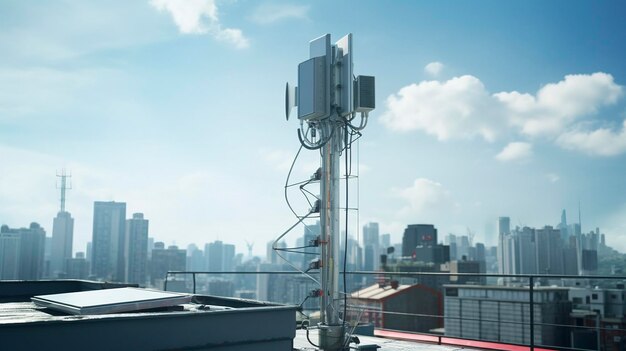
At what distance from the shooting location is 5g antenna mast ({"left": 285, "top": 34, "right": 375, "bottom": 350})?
22.4ft

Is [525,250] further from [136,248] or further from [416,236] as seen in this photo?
[136,248]

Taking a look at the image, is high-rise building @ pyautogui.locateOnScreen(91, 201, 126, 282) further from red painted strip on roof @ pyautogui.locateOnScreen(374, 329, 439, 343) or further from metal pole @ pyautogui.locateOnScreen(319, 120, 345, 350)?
metal pole @ pyautogui.locateOnScreen(319, 120, 345, 350)

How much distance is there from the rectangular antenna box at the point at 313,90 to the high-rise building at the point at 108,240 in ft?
282

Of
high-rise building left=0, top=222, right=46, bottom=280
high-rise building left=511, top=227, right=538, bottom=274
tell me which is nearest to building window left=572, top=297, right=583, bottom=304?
high-rise building left=511, top=227, right=538, bottom=274

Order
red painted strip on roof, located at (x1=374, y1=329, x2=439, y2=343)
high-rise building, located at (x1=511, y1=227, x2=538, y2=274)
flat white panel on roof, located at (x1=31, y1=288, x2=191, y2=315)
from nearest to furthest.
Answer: flat white panel on roof, located at (x1=31, y1=288, x2=191, y2=315)
red painted strip on roof, located at (x1=374, y1=329, x2=439, y2=343)
high-rise building, located at (x1=511, y1=227, x2=538, y2=274)

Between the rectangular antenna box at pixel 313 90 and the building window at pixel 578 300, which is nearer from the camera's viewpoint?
the rectangular antenna box at pixel 313 90

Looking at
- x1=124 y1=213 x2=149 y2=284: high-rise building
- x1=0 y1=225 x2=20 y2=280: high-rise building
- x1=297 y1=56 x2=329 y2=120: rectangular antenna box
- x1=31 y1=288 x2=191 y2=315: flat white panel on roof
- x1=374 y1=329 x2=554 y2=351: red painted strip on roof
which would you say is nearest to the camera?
x1=31 y1=288 x2=191 y2=315: flat white panel on roof

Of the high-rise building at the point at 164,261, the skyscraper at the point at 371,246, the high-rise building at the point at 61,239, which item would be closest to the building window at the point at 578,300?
the high-rise building at the point at 164,261

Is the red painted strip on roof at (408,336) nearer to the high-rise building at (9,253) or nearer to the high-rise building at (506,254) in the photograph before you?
the high-rise building at (9,253)

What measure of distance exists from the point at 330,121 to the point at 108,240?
97344mm

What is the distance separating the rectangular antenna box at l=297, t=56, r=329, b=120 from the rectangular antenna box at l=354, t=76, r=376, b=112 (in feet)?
1.37

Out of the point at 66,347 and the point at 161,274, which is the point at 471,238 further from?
the point at 66,347

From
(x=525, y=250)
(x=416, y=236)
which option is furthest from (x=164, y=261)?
(x=525, y=250)

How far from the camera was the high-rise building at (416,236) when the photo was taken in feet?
379
